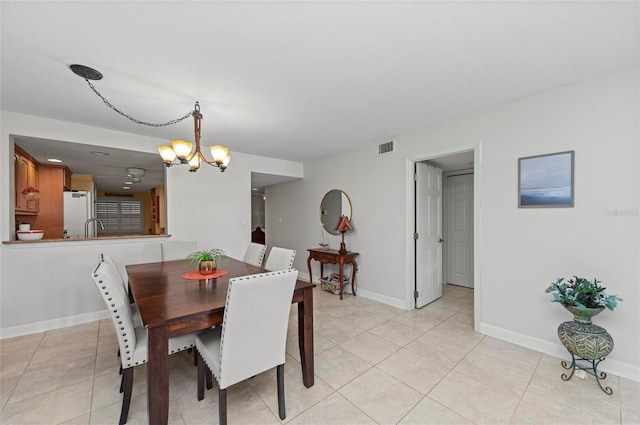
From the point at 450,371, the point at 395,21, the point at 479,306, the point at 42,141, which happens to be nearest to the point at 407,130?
the point at 395,21

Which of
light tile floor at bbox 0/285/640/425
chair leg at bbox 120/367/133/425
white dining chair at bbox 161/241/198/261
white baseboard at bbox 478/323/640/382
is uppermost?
white dining chair at bbox 161/241/198/261

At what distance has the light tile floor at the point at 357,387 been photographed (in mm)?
1622

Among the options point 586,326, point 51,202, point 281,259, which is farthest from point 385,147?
point 51,202

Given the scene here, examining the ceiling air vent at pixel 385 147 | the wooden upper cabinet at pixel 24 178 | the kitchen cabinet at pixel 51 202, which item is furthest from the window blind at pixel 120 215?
the ceiling air vent at pixel 385 147

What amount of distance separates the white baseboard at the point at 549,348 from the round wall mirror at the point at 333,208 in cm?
240

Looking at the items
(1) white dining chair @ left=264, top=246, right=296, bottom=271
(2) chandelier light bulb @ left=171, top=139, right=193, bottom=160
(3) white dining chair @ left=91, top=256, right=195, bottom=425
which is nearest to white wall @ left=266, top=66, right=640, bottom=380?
(1) white dining chair @ left=264, top=246, right=296, bottom=271

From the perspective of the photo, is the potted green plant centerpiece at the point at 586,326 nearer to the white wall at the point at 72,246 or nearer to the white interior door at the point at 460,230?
the white interior door at the point at 460,230

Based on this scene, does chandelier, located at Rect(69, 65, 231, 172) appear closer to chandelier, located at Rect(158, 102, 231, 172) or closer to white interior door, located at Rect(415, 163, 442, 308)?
chandelier, located at Rect(158, 102, 231, 172)

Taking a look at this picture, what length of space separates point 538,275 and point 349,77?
249 cm

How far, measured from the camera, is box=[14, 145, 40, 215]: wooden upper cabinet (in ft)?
10.8

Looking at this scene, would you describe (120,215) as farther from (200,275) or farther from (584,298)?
(584,298)

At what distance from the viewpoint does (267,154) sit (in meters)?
4.54

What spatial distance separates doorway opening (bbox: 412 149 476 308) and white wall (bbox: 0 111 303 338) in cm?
300

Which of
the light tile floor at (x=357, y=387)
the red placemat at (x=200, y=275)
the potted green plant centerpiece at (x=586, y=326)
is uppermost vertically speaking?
the red placemat at (x=200, y=275)
